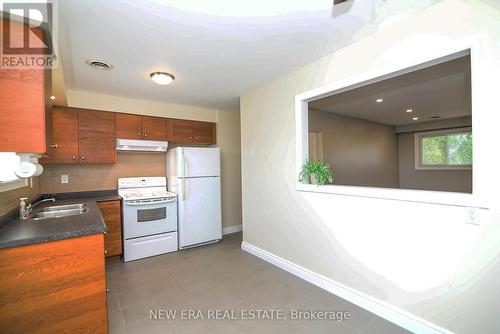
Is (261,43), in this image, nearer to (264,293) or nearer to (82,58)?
(82,58)

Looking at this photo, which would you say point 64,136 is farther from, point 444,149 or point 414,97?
point 444,149

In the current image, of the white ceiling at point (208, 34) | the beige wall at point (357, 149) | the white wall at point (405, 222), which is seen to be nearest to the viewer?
the white wall at point (405, 222)

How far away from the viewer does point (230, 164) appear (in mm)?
4809

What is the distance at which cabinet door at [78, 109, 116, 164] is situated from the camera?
11.0ft

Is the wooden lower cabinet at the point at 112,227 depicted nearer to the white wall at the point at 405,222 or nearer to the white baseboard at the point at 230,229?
the white baseboard at the point at 230,229

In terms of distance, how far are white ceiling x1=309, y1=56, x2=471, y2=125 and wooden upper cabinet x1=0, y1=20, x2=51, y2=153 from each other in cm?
352

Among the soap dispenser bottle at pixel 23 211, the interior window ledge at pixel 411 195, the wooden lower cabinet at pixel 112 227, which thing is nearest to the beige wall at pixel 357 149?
the interior window ledge at pixel 411 195

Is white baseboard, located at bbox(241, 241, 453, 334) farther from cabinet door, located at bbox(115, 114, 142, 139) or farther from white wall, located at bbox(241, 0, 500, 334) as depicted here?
cabinet door, located at bbox(115, 114, 142, 139)

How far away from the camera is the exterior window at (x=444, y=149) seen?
607 cm

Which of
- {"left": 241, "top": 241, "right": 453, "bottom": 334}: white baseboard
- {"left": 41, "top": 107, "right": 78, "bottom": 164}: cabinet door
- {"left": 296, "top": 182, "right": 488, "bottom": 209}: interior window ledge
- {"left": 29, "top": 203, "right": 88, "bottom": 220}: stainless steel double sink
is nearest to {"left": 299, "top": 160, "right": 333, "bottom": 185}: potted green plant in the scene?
{"left": 296, "top": 182, "right": 488, "bottom": 209}: interior window ledge

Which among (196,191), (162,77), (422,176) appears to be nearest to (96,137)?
(162,77)

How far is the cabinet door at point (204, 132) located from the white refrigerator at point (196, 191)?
0.46 m

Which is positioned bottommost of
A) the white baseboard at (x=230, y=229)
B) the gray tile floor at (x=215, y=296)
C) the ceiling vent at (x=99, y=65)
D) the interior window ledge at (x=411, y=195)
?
the gray tile floor at (x=215, y=296)

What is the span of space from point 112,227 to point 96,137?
4.39ft
